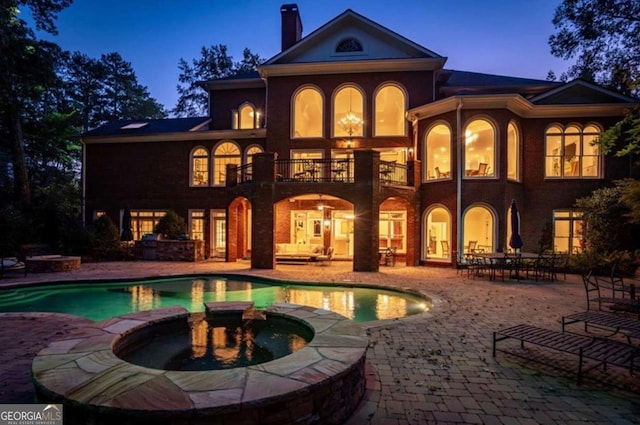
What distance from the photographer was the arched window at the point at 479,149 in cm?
1423

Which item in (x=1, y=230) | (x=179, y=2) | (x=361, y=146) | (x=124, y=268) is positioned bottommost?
(x=124, y=268)

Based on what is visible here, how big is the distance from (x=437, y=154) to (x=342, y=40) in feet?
24.3

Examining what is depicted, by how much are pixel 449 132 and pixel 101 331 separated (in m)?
14.0

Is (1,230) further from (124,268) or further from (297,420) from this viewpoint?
(297,420)

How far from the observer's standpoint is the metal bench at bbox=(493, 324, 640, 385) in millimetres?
3840

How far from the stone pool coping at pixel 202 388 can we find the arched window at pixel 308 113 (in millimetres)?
14727

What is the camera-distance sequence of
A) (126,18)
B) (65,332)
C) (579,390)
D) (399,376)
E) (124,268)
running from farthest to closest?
(126,18), (124,268), (65,332), (399,376), (579,390)

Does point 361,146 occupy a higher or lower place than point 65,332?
higher

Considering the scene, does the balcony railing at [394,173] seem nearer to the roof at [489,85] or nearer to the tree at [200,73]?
the roof at [489,85]

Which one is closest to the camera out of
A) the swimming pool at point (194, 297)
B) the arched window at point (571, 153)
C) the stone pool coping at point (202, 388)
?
the stone pool coping at point (202, 388)

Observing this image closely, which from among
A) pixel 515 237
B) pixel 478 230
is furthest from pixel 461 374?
pixel 478 230

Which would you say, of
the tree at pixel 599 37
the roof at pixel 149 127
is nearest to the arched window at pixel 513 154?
the tree at pixel 599 37

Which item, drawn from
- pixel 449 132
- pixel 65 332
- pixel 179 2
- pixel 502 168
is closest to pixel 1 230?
pixel 65 332

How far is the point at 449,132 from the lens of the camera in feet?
47.6
